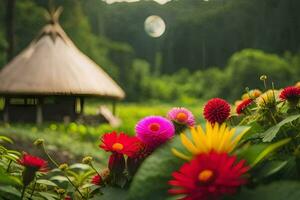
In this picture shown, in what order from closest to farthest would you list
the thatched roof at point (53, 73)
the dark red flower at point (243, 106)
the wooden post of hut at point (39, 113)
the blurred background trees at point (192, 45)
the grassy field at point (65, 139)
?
the dark red flower at point (243, 106), the grassy field at point (65, 139), the thatched roof at point (53, 73), the wooden post of hut at point (39, 113), the blurred background trees at point (192, 45)

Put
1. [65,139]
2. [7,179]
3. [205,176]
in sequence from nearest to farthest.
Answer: [205,176] < [7,179] < [65,139]

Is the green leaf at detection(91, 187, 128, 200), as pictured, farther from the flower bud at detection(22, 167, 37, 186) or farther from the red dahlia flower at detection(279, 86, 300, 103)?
the red dahlia flower at detection(279, 86, 300, 103)

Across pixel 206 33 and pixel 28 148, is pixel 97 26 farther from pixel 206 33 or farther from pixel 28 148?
pixel 28 148

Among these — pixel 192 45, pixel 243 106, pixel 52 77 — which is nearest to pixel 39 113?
pixel 52 77

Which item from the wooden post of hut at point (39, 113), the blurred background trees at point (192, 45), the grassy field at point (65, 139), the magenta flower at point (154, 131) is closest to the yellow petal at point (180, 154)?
the magenta flower at point (154, 131)

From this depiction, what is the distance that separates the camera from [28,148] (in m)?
5.95

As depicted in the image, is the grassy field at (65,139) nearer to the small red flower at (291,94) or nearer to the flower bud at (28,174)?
the small red flower at (291,94)

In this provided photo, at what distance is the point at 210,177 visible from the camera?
54 cm

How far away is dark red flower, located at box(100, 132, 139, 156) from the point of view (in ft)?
2.52

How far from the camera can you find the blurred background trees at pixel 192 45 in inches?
760

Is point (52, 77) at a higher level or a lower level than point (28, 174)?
lower

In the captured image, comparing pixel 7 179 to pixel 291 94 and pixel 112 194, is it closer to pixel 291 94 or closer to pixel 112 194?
pixel 112 194

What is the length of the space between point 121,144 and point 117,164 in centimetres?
3

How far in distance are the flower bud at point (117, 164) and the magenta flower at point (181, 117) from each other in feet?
0.32
